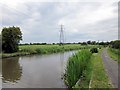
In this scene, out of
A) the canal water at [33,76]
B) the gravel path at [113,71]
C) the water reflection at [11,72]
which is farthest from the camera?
the water reflection at [11,72]

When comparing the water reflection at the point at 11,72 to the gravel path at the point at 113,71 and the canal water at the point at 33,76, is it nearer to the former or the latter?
Answer: the canal water at the point at 33,76

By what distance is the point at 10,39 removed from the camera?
163 feet

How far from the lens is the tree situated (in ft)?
162

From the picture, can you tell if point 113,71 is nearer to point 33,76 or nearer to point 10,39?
point 33,76

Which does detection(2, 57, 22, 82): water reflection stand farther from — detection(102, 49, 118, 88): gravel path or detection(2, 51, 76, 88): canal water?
detection(102, 49, 118, 88): gravel path

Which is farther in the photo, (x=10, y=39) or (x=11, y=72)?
(x=10, y=39)

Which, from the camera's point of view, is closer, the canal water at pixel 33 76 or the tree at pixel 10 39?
the canal water at pixel 33 76

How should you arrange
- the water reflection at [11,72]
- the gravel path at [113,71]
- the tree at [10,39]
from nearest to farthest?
the gravel path at [113,71]
the water reflection at [11,72]
the tree at [10,39]

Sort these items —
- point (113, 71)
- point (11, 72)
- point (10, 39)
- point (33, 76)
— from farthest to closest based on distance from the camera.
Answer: point (10, 39) < point (11, 72) < point (33, 76) < point (113, 71)

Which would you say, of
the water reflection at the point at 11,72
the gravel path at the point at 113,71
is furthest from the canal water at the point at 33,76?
the gravel path at the point at 113,71

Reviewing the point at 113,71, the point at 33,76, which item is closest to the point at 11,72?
the point at 33,76

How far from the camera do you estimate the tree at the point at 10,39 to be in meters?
49.3

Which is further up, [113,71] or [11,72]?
[113,71]

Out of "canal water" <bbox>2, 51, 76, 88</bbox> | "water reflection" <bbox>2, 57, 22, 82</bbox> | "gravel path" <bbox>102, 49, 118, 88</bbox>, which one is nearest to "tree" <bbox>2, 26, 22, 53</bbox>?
"water reflection" <bbox>2, 57, 22, 82</bbox>
